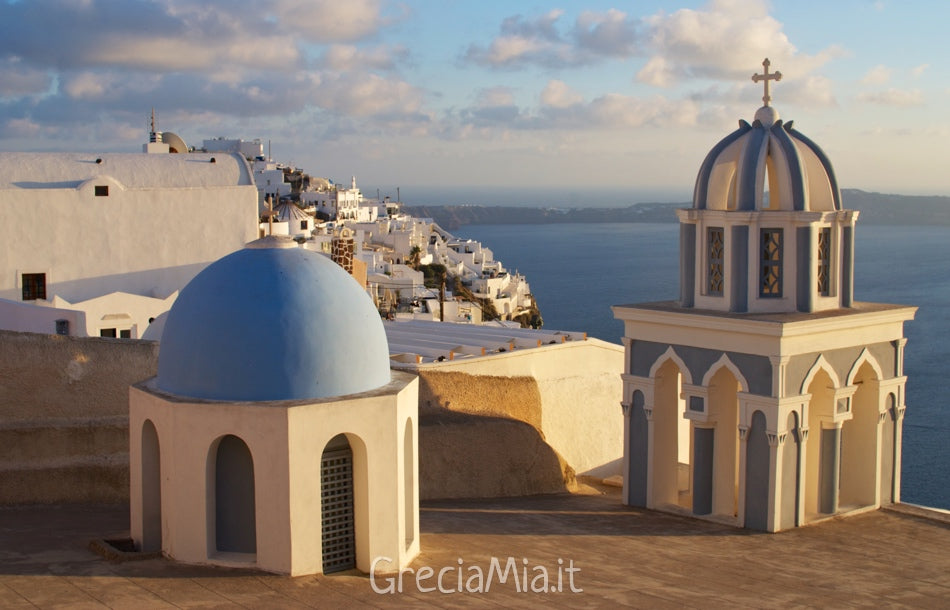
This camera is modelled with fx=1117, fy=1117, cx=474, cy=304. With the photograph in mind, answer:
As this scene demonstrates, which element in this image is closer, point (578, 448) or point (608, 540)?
point (608, 540)

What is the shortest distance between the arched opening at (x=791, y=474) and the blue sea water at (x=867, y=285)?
21497 mm

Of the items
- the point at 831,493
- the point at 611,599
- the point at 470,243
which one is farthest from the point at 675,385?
the point at 470,243

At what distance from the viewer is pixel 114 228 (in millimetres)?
22438

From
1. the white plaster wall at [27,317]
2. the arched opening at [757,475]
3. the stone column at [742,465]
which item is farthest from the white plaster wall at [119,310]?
the arched opening at [757,475]

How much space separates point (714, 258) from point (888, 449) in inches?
135

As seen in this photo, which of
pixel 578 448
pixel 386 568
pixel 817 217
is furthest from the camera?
pixel 578 448

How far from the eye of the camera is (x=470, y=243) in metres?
87.4

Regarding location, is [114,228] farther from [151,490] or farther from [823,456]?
[823,456]

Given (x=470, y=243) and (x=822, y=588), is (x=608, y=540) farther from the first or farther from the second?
(x=470, y=243)

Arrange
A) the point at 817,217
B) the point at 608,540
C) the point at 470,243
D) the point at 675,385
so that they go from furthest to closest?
the point at 470,243, the point at 675,385, the point at 817,217, the point at 608,540

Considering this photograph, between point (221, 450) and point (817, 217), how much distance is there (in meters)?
7.87

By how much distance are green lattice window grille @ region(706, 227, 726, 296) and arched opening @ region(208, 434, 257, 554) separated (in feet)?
22.5

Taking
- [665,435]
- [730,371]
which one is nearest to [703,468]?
[665,435]

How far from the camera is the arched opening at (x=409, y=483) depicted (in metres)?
10.6
